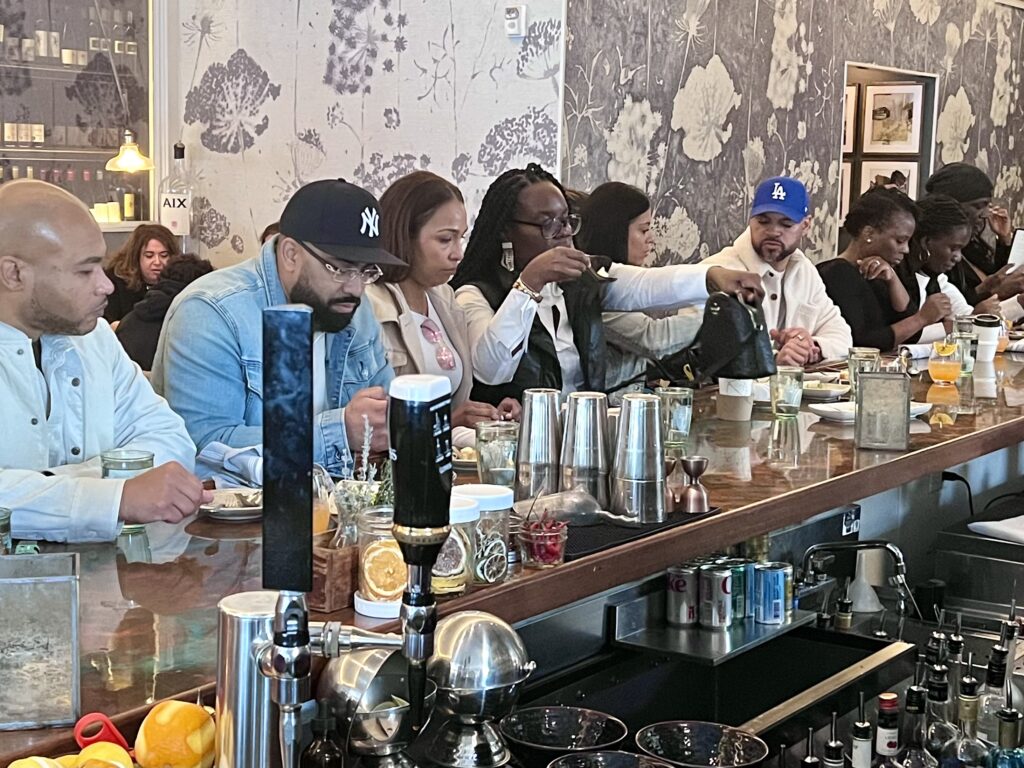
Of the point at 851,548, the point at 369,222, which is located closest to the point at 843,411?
the point at 851,548

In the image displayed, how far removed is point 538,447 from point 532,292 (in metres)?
1.71

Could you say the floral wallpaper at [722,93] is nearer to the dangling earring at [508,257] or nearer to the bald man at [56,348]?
the dangling earring at [508,257]

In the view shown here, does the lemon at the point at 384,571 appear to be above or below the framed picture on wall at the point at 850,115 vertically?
below

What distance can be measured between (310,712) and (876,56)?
7558mm

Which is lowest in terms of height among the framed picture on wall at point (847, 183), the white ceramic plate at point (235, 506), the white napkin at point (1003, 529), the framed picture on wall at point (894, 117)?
the white napkin at point (1003, 529)

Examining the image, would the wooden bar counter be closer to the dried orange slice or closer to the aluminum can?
the dried orange slice

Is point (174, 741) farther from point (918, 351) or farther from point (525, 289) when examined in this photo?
point (918, 351)

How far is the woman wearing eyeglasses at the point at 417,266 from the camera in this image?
12.3ft

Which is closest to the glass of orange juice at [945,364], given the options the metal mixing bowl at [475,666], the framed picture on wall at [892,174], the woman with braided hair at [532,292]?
the woman with braided hair at [532,292]

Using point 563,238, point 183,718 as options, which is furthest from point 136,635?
point 563,238

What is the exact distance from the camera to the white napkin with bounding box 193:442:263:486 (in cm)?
261

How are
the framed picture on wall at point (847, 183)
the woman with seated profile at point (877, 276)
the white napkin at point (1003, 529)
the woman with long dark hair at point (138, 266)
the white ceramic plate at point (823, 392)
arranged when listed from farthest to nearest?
the framed picture on wall at point (847, 183), the woman with long dark hair at point (138, 266), the woman with seated profile at point (877, 276), the white ceramic plate at point (823, 392), the white napkin at point (1003, 529)

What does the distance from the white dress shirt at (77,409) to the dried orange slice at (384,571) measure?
29.4 inches

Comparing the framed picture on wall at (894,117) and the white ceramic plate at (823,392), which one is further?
the framed picture on wall at (894,117)
